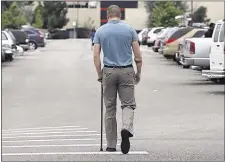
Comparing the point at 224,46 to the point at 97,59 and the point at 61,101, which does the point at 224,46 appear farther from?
the point at 97,59

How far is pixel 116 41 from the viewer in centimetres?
791

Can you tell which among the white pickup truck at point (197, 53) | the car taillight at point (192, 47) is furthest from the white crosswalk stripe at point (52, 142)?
the car taillight at point (192, 47)

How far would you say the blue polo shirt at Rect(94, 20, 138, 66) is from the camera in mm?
7906

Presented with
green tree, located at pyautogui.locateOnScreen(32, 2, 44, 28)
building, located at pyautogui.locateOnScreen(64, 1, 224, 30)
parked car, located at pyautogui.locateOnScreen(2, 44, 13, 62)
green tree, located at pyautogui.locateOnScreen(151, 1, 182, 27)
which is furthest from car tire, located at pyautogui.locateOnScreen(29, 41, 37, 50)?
building, located at pyautogui.locateOnScreen(64, 1, 224, 30)

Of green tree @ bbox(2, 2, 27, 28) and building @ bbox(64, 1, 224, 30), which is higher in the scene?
green tree @ bbox(2, 2, 27, 28)

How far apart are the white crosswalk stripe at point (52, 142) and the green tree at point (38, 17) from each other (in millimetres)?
90381

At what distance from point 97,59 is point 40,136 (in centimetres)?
280

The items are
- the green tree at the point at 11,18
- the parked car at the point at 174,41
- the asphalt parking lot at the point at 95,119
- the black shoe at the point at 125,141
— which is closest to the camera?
the black shoe at the point at 125,141

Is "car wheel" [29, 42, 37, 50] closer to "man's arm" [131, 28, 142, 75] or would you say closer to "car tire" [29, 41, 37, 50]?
"car tire" [29, 41, 37, 50]

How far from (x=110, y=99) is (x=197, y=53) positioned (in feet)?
44.9

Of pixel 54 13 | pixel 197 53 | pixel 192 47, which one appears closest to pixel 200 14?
pixel 54 13

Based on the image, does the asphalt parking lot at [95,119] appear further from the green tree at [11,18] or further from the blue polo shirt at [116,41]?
the green tree at [11,18]

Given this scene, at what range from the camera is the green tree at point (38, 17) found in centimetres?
10094

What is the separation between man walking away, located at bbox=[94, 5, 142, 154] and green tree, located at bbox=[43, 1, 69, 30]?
325 feet
